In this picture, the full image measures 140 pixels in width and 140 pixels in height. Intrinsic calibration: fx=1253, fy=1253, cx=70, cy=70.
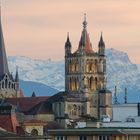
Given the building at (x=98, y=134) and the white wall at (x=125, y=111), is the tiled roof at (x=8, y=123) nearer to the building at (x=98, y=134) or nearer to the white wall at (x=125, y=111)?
the white wall at (x=125, y=111)

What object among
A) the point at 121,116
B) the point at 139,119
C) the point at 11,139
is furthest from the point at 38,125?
the point at 11,139

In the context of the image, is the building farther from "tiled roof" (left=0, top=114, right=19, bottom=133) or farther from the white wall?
the white wall

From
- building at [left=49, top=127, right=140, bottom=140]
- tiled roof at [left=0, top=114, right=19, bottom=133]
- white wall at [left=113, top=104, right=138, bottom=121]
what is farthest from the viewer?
white wall at [left=113, top=104, right=138, bottom=121]

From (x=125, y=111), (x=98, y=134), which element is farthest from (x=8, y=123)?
(x=98, y=134)

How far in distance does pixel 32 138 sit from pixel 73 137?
562 inches

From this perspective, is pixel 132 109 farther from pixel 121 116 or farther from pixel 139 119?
pixel 139 119

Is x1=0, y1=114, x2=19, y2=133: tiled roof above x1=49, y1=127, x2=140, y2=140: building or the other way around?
above

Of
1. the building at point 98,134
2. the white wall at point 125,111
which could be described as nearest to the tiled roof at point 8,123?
the white wall at point 125,111

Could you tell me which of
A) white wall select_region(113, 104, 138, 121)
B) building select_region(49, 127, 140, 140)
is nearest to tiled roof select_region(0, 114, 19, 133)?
white wall select_region(113, 104, 138, 121)

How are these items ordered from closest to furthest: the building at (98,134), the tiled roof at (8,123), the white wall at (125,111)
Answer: the building at (98,134), the tiled roof at (8,123), the white wall at (125,111)

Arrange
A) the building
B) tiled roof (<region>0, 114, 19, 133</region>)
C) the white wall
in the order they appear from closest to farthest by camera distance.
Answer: the building, tiled roof (<region>0, 114, 19, 133</region>), the white wall

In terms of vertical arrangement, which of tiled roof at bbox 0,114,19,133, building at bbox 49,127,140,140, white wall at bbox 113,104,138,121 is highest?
white wall at bbox 113,104,138,121

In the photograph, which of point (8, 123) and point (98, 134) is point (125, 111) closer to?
point (8, 123)

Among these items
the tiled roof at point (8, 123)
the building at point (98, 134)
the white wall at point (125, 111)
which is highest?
the white wall at point (125, 111)
